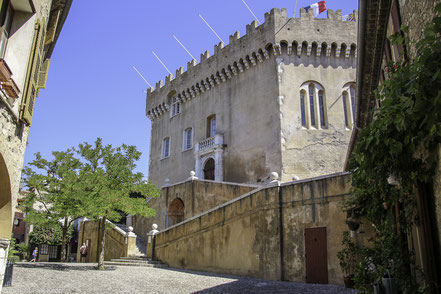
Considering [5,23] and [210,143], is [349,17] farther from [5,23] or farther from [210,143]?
[5,23]

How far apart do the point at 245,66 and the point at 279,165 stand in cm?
721

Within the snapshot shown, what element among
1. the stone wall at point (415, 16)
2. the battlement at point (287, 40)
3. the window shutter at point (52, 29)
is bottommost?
the stone wall at point (415, 16)

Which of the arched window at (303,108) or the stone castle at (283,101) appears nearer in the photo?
the stone castle at (283,101)

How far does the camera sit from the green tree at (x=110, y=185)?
1492cm

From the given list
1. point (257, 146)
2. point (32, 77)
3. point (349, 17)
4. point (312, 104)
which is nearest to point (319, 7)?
point (349, 17)

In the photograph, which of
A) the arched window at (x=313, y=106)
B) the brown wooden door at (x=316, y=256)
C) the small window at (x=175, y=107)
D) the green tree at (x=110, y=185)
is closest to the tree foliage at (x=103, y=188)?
the green tree at (x=110, y=185)

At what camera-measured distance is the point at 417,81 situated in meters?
4.04

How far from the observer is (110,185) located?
15.8m

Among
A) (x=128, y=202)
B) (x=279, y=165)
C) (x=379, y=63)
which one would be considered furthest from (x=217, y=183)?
(x=379, y=63)

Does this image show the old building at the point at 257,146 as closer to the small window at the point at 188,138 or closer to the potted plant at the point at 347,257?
the small window at the point at 188,138

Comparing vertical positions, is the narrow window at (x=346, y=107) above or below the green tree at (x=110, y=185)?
above

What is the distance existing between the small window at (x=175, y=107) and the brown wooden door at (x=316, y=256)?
21.0 metres

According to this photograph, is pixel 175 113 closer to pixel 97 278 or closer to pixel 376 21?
pixel 97 278

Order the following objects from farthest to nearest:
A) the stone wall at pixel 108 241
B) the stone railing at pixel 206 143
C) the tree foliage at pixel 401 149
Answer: the stone railing at pixel 206 143 → the stone wall at pixel 108 241 → the tree foliage at pixel 401 149
